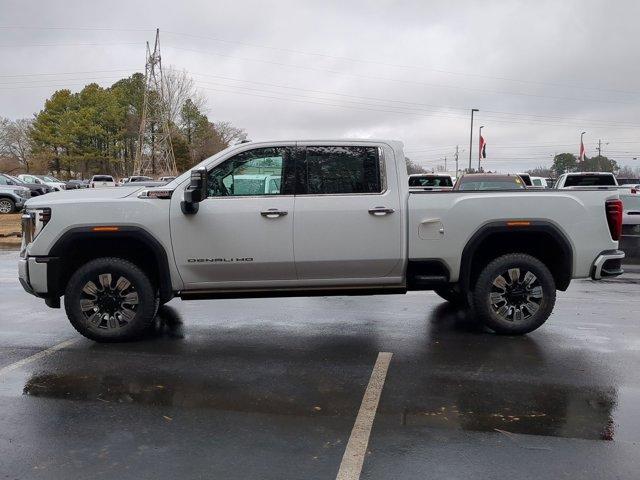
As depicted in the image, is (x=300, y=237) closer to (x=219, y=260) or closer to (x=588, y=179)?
(x=219, y=260)

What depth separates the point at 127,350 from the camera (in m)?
5.98

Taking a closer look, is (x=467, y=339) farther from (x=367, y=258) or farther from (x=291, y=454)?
(x=291, y=454)

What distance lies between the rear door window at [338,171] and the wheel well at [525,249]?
1.25 metres

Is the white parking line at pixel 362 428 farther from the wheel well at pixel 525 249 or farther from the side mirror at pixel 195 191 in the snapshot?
the side mirror at pixel 195 191

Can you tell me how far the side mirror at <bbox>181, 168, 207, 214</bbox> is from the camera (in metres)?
5.85

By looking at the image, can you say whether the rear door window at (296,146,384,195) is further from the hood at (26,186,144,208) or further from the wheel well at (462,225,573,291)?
the hood at (26,186,144,208)

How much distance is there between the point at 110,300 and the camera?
6.14 metres

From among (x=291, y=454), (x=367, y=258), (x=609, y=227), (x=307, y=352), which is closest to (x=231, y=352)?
(x=307, y=352)

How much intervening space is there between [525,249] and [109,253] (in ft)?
14.8

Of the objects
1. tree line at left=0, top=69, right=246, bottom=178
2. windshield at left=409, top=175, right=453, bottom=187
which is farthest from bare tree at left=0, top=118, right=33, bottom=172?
windshield at left=409, top=175, right=453, bottom=187

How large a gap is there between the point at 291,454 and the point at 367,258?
282 cm

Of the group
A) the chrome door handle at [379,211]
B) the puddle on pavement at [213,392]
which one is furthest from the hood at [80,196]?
the chrome door handle at [379,211]

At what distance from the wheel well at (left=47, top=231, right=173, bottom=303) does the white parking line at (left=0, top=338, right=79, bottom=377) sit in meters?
0.52

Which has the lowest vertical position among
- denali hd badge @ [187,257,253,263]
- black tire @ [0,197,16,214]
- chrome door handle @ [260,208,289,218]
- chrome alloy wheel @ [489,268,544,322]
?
chrome alloy wheel @ [489,268,544,322]
